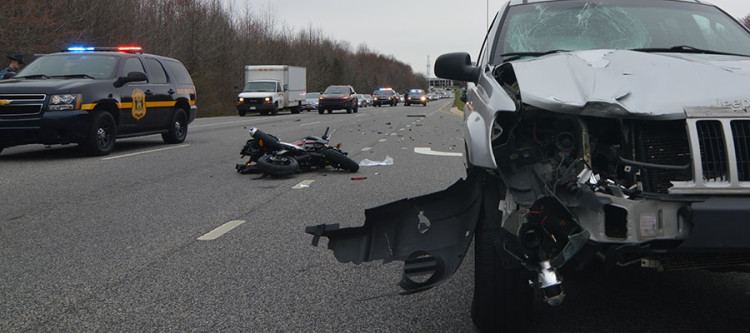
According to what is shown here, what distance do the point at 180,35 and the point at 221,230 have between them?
159 ft

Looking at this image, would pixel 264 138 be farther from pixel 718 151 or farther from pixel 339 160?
pixel 718 151

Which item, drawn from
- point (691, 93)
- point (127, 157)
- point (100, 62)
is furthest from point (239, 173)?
point (691, 93)

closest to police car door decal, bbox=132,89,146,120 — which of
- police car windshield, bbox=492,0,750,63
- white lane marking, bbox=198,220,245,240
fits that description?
white lane marking, bbox=198,220,245,240

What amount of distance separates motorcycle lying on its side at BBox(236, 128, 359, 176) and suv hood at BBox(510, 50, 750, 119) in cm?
648

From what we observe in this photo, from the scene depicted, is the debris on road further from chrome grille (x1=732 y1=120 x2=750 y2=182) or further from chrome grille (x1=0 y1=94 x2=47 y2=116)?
chrome grille (x1=732 y1=120 x2=750 y2=182)

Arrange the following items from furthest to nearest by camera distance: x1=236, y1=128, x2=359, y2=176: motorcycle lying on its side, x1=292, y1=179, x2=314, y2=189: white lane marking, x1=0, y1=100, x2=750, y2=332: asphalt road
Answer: x1=236, y1=128, x2=359, y2=176: motorcycle lying on its side < x1=292, y1=179, x2=314, y2=189: white lane marking < x1=0, y1=100, x2=750, y2=332: asphalt road

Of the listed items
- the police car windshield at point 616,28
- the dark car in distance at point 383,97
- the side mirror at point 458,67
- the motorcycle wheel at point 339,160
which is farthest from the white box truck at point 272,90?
the side mirror at point 458,67

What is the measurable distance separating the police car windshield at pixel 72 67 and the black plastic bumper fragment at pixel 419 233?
1053cm

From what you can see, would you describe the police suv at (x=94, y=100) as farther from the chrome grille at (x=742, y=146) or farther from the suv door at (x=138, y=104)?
the chrome grille at (x=742, y=146)

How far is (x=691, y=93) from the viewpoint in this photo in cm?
284

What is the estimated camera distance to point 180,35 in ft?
169

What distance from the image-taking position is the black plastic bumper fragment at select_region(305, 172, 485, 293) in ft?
10.3

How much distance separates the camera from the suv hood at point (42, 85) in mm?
11250

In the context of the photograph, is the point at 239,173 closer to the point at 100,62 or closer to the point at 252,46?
the point at 100,62
